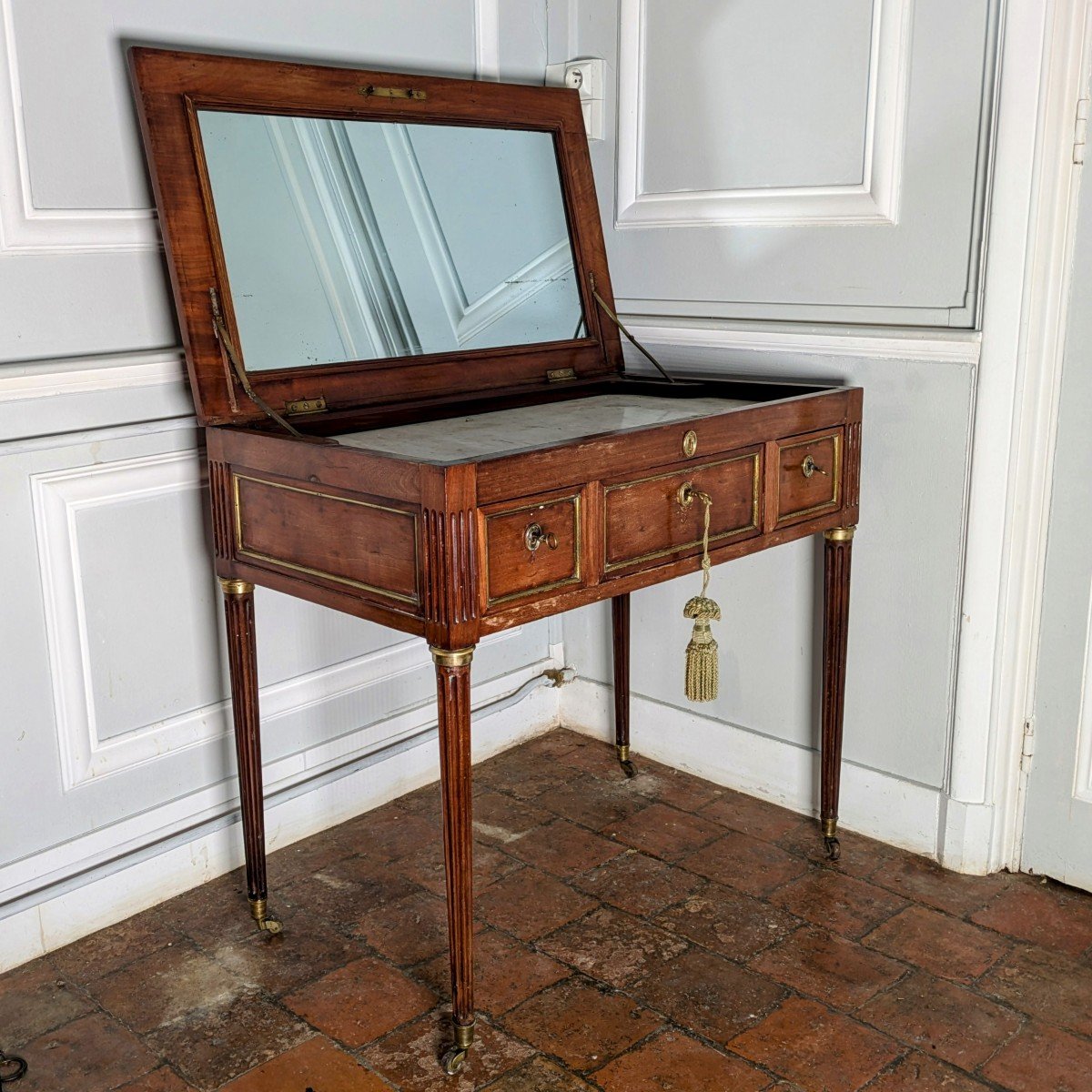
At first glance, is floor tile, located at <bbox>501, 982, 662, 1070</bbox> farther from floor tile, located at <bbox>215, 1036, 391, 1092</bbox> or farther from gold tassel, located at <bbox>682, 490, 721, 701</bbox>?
gold tassel, located at <bbox>682, 490, 721, 701</bbox>

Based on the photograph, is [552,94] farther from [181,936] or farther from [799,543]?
[181,936]

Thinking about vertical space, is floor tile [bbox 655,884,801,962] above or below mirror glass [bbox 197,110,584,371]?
below

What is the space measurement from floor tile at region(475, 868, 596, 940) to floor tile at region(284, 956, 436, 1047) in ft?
0.92

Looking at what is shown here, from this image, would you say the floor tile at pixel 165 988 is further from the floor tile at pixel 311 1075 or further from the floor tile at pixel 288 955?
the floor tile at pixel 311 1075

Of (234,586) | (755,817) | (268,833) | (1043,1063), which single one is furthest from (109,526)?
(1043,1063)

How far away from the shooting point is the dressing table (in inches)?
83.5

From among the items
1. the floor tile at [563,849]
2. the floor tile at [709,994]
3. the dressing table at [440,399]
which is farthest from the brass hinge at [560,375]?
the floor tile at [709,994]

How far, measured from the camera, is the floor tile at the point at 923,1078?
7.05ft

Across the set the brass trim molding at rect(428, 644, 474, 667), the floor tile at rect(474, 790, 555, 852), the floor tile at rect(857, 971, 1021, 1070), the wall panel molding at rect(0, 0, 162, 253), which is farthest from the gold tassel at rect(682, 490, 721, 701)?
the wall panel molding at rect(0, 0, 162, 253)

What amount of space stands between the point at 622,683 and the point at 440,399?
1081 mm

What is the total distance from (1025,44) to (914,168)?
32 cm

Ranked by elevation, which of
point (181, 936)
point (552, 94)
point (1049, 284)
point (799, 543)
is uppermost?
point (552, 94)

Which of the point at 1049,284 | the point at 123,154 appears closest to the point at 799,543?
the point at 1049,284

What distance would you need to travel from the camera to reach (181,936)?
265 cm
